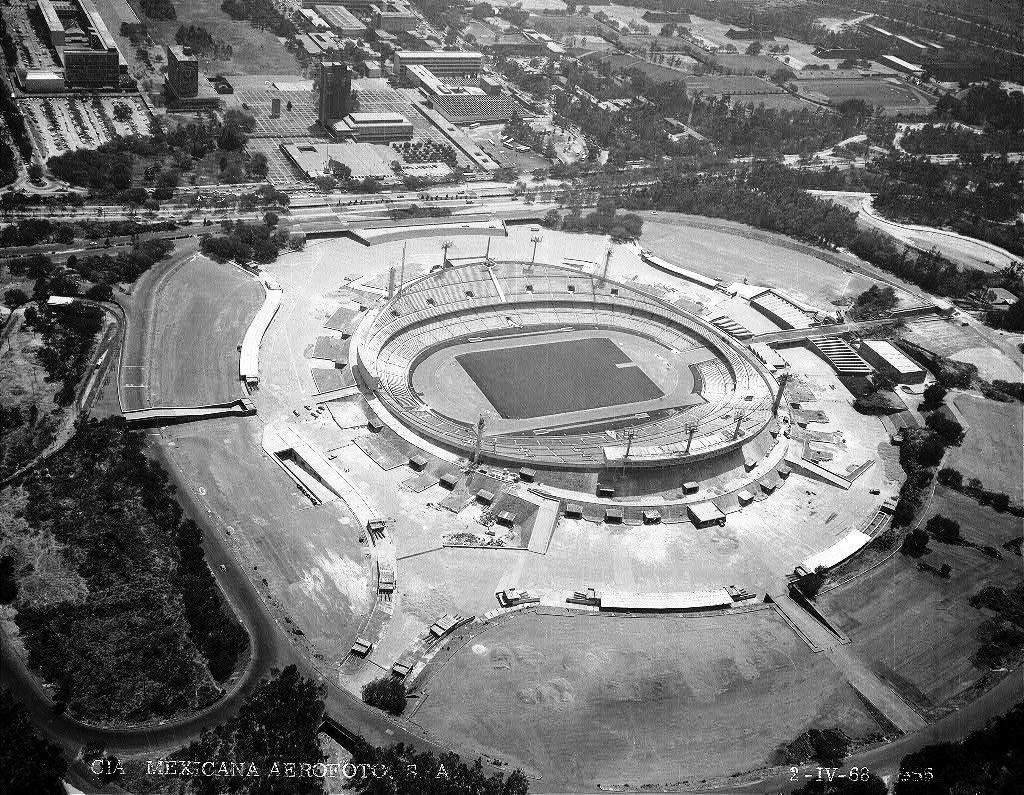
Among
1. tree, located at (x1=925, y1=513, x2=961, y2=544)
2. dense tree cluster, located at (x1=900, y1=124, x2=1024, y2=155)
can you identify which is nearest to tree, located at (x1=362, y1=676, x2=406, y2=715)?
tree, located at (x1=925, y1=513, x2=961, y2=544)

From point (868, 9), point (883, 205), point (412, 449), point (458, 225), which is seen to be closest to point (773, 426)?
point (412, 449)

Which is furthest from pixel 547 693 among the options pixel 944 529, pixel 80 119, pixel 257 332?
pixel 80 119

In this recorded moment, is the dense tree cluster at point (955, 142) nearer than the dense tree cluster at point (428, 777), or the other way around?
the dense tree cluster at point (428, 777)

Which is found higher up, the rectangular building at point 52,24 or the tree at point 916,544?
the tree at point 916,544

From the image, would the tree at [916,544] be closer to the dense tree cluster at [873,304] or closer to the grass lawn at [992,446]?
the grass lawn at [992,446]

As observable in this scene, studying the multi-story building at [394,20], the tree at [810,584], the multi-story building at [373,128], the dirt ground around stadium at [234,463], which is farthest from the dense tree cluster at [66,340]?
the multi-story building at [394,20]

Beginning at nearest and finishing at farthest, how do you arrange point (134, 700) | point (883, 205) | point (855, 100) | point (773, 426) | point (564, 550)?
point (134, 700) < point (564, 550) < point (773, 426) < point (883, 205) < point (855, 100)

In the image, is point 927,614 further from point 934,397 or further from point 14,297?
point 14,297

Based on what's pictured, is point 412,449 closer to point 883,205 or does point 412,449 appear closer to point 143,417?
point 143,417
